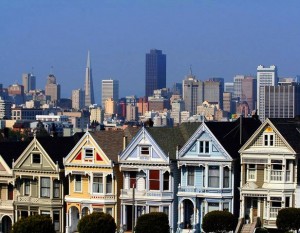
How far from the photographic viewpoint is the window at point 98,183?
65562 millimetres

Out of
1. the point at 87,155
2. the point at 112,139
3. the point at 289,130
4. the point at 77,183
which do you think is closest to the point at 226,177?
the point at 289,130

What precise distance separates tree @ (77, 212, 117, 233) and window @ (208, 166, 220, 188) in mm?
5909

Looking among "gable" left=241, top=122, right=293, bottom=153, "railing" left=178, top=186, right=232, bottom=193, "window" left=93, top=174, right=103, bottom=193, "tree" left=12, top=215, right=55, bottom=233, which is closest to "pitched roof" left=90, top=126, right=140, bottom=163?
"window" left=93, top=174, right=103, bottom=193

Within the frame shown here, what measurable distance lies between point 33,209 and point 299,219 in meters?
17.9

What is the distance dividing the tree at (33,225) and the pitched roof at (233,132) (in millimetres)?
10874

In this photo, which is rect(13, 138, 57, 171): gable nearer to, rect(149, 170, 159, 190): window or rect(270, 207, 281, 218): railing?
rect(149, 170, 159, 190): window

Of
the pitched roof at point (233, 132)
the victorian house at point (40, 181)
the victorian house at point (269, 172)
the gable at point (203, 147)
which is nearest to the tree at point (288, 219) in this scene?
the victorian house at point (269, 172)

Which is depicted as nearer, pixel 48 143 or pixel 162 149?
pixel 162 149

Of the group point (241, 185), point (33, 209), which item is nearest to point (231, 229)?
point (241, 185)

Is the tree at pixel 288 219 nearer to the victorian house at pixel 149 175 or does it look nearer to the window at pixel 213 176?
the window at pixel 213 176

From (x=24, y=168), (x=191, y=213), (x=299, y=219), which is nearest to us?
(x=299, y=219)

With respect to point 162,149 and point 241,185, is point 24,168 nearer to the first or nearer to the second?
point 162,149

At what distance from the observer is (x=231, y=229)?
2361 inches

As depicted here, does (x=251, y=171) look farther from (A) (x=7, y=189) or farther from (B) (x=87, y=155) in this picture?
(A) (x=7, y=189)
